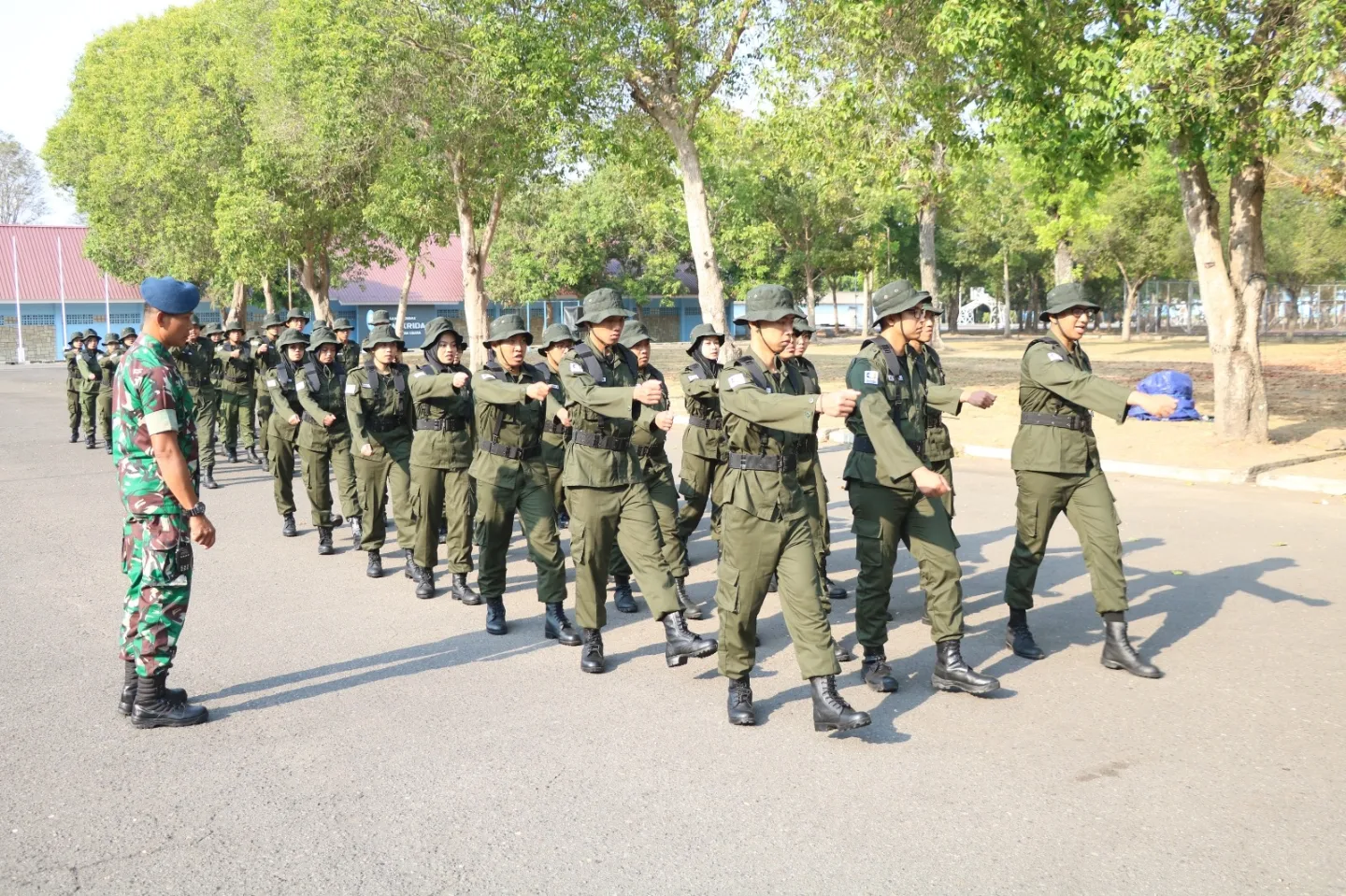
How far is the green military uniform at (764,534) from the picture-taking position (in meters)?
4.94

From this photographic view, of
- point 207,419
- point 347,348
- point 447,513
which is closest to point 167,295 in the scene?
point 447,513

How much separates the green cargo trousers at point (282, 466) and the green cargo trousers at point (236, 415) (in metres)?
4.95

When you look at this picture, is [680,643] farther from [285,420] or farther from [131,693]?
[285,420]

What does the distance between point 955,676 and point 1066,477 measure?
1310 mm

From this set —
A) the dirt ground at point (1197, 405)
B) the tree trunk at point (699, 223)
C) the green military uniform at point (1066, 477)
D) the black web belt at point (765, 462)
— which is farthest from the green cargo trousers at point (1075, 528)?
the tree trunk at point (699, 223)

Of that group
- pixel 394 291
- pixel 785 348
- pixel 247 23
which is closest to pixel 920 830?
pixel 785 348

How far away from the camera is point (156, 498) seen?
16.7 feet

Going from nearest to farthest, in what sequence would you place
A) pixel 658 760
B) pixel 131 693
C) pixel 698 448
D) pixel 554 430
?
pixel 658 760, pixel 131 693, pixel 554 430, pixel 698 448

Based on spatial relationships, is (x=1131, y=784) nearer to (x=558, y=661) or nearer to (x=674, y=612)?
(x=674, y=612)

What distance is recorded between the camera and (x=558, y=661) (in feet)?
20.3

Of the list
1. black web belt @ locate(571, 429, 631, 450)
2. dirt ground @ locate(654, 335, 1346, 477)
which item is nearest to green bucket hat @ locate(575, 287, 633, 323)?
black web belt @ locate(571, 429, 631, 450)

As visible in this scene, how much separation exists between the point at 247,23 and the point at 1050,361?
36.9 metres

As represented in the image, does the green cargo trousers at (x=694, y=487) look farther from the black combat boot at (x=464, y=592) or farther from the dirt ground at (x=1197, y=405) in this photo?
the dirt ground at (x=1197, y=405)

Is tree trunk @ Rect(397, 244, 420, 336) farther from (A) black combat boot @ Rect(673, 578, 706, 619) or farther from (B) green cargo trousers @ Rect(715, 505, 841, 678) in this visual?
(B) green cargo trousers @ Rect(715, 505, 841, 678)
